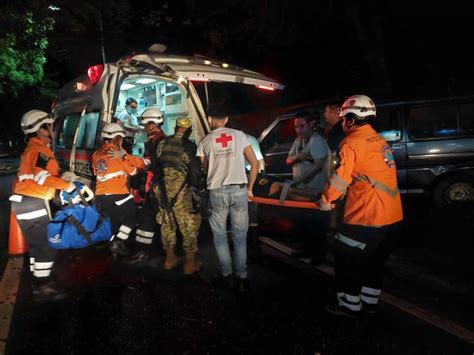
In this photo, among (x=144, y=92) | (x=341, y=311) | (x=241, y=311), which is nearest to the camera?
(x=341, y=311)

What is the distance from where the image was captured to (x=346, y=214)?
3242 mm

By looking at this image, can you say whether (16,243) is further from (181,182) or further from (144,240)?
(181,182)

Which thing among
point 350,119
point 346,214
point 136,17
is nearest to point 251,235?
point 346,214

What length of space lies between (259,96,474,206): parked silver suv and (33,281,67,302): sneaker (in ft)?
17.7

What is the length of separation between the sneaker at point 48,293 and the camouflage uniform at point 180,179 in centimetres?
128

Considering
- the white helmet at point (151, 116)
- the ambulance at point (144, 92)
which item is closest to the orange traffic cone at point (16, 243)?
the ambulance at point (144, 92)

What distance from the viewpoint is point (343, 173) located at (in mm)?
3068

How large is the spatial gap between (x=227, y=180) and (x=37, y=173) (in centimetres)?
187

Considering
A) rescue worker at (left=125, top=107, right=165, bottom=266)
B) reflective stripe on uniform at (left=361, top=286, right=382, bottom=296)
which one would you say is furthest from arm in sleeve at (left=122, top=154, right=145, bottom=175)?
reflective stripe on uniform at (left=361, top=286, right=382, bottom=296)

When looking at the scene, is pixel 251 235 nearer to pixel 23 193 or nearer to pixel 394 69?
pixel 23 193

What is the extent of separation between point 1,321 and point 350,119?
11.2 feet

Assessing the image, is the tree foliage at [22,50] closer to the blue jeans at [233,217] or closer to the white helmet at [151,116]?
the white helmet at [151,116]

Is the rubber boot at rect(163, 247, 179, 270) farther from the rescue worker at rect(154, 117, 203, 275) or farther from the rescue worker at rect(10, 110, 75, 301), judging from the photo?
the rescue worker at rect(10, 110, 75, 301)

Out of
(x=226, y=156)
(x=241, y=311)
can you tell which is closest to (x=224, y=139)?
(x=226, y=156)
